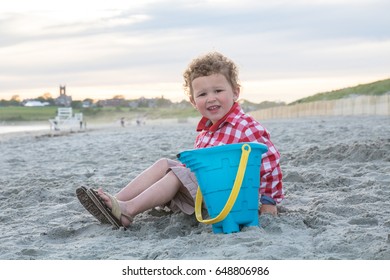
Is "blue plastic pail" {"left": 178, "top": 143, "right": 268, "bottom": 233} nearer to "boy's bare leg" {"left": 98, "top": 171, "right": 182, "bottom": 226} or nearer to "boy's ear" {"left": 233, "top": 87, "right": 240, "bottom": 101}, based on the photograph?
"boy's bare leg" {"left": 98, "top": 171, "right": 182, "bottom": 226}

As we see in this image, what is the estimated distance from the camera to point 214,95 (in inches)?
141

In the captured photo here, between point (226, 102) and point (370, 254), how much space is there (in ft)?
3.96

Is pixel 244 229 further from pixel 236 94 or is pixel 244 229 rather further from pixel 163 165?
pixel 236 94

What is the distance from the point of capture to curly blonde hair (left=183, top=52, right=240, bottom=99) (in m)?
3.57

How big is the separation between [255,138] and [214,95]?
32 centimetres

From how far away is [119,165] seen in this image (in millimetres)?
6660

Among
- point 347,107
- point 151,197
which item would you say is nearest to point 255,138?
point 151,197

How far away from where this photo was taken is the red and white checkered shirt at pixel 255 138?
349 cm

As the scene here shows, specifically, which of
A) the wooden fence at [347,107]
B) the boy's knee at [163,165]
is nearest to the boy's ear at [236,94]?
the boy's knee at [163,165]

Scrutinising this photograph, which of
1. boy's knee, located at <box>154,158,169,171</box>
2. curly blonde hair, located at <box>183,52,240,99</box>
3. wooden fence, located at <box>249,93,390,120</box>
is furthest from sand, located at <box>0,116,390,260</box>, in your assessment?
wooden fence, located at <box>249,93,390,120</box>
